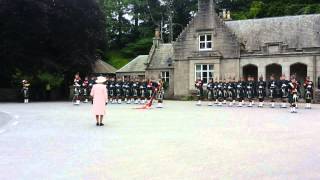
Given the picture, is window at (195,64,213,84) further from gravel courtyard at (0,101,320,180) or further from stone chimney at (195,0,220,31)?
gravel courtyard at (0,101,320,180)

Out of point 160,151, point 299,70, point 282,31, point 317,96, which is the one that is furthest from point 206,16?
point 160,151

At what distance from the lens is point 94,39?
42938 millimetres

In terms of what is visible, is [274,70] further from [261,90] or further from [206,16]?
[261,90]

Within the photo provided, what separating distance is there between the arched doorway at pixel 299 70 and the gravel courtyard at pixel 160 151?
24.2m

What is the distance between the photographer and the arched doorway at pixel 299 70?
4088 cm

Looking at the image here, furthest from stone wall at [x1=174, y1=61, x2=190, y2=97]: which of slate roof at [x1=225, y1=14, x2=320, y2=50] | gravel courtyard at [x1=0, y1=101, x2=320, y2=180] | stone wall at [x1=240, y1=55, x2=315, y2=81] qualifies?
gravel courtyard at [x1=0, y1=101, x2=320, y2=180]

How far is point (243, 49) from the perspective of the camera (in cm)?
4256

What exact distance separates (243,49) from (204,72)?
4.01 m

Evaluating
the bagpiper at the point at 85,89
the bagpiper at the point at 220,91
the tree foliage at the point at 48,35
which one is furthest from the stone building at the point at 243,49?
the bagpiper at the point at 85,89

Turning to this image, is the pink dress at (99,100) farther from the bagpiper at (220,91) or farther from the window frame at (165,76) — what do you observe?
the window frame at (165,76)

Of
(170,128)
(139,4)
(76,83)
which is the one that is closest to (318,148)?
(170,128)

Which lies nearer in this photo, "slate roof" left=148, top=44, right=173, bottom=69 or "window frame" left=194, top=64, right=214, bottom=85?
"window frame" left=194, top=64, right=214, bottom=85

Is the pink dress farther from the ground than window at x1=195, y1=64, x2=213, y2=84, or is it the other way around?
window at x1=195, y1=64, x2=213, y2=84

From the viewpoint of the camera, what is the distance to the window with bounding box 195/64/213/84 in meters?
43.5
